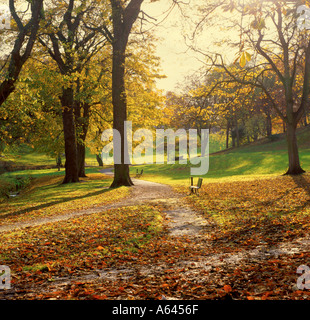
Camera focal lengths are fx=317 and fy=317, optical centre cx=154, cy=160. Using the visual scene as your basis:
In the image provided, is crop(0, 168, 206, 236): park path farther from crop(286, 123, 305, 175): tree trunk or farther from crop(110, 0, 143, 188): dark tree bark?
crop(286, 123, 305, 175): tree trunk

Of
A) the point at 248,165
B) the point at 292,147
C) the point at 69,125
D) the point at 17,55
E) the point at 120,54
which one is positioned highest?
the point at 120,54

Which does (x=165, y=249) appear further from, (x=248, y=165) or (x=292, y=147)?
(x=248, y=165)

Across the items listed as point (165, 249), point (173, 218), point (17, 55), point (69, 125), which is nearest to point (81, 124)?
point (69, 125)

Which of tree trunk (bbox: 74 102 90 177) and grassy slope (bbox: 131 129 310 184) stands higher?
tree trunk (bbox: 74 102 90 177)

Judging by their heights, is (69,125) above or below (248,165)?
above

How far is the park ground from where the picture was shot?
4980 millimetres

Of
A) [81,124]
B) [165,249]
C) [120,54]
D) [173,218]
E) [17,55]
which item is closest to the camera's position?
[165,249]

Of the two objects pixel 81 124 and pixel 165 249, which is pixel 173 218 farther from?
pixel 81 124

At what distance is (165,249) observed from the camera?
7.99 metres

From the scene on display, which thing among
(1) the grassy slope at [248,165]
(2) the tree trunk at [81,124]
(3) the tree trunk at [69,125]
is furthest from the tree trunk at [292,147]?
(3) the tree trunk at [69,125]

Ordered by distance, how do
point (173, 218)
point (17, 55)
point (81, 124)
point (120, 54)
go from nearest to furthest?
point (17, 55), point (173, 218), point (120, 54), point (81, 124)

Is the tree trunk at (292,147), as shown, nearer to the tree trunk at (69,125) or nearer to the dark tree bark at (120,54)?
the dark tree bark at (120,54)

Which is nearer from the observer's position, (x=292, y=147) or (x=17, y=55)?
(x=17, y=55)

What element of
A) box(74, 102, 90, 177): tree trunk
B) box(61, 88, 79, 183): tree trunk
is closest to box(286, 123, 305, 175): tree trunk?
box(74, 102, 90, 177): tree trunk
